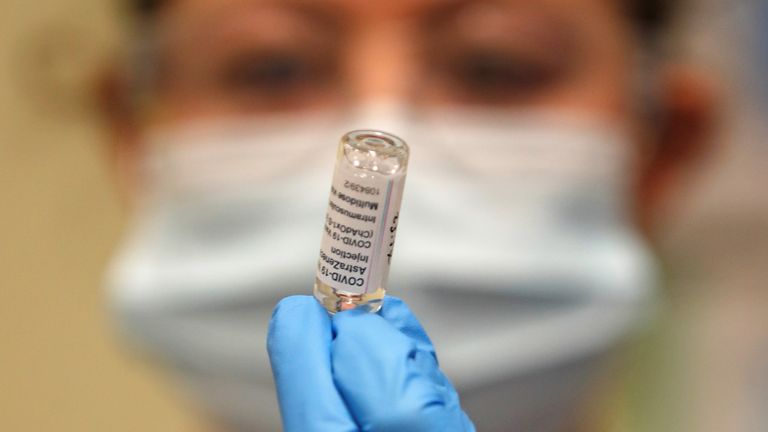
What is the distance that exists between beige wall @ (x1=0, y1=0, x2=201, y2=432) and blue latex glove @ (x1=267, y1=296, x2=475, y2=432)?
122cm

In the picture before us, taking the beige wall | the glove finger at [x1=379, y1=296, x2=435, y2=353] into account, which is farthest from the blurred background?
the glove finger at [x1=379, y1=296, x2=435, y2=353]

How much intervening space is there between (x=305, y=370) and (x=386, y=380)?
0.06 m

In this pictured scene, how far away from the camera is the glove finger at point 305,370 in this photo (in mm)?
521

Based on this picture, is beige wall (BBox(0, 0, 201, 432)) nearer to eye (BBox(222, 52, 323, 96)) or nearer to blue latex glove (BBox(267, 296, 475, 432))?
eye (BBox(222, 52, 323, 96))

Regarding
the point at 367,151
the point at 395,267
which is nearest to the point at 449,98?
the point at 395,267

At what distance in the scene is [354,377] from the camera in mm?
532

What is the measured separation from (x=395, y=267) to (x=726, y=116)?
1.04 m

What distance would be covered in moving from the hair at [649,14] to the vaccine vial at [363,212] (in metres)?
0.74

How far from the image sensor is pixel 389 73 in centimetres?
107

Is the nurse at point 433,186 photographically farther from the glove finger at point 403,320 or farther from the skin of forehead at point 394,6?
the glove finger at point 403,320

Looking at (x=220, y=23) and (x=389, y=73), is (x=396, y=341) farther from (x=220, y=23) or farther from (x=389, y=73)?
(x=220, y=23)

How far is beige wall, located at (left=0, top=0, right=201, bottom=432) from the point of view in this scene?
66.2 inches

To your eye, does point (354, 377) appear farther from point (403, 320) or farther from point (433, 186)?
point (433, 186)

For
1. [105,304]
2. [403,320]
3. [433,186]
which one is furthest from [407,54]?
[105,304]
